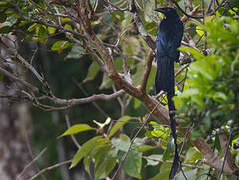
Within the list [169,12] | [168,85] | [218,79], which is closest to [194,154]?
[168,85]

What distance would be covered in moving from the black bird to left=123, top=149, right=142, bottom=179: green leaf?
491 millimetres

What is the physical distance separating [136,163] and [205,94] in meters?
1.42

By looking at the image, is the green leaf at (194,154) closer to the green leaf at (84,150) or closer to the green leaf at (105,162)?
the green leaf at (105,162)

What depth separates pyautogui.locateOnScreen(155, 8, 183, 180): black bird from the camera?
1.87 meters

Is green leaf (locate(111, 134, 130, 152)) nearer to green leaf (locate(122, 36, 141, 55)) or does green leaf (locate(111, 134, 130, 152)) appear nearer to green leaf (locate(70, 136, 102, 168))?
green leaf (locate(70, 136, 102, 168))

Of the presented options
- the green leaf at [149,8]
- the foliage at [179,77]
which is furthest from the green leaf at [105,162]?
the green leaf at [149,8]

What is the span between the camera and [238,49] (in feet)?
3.72

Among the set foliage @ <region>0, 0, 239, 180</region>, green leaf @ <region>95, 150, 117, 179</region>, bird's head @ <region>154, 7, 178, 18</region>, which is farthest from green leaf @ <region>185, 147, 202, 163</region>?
bird's head @ <region>154, 7, 178, 18</region>

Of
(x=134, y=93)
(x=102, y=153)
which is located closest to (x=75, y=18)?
(x=134, y=93)

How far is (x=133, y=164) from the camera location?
246cm

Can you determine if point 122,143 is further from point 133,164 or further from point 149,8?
point 149,8

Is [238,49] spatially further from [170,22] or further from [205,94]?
[170,22]

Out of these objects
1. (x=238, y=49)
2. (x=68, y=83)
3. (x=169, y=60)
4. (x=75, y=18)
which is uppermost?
(x=238, y=49)

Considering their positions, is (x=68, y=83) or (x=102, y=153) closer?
(x=102, y=153)
